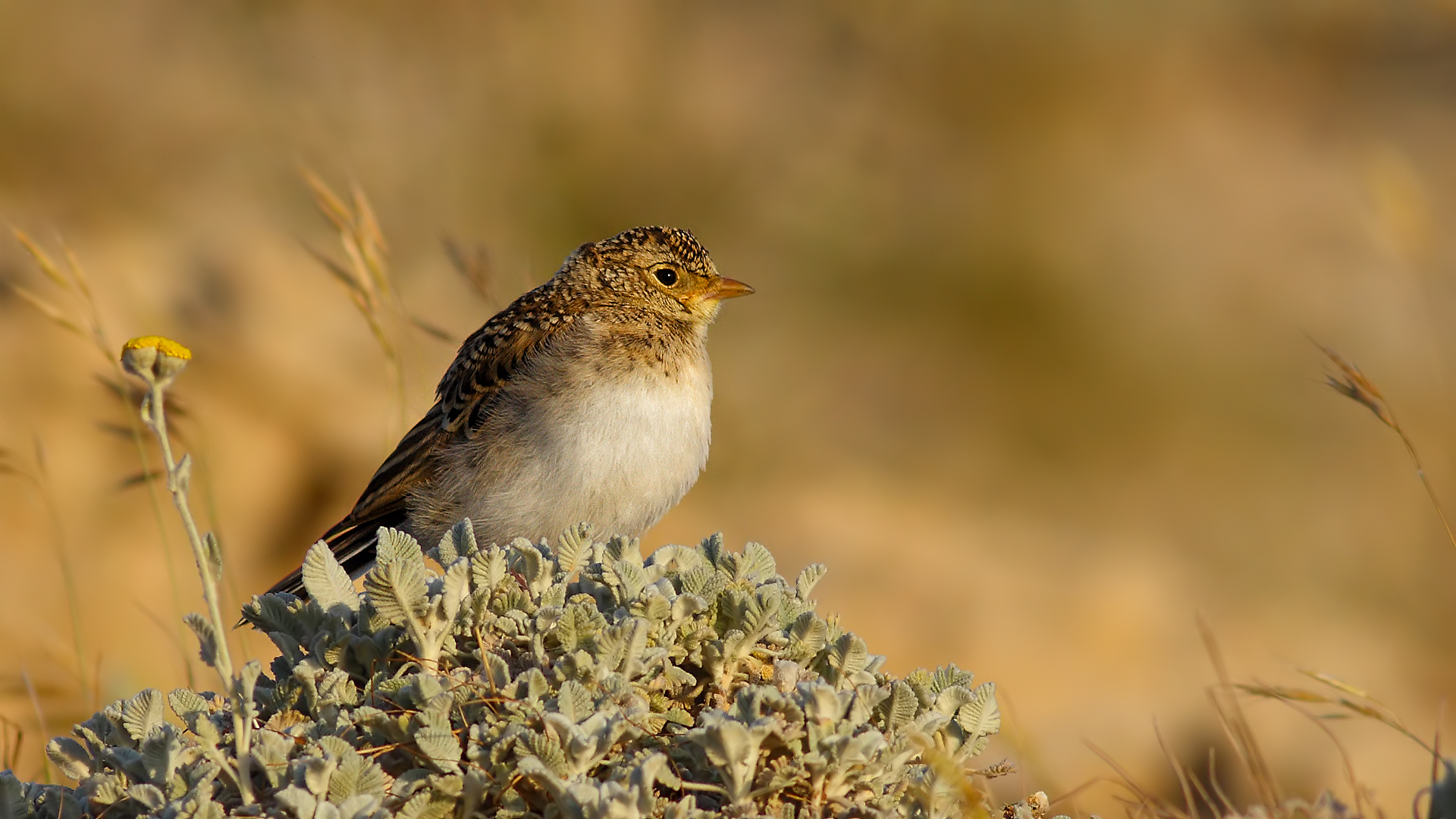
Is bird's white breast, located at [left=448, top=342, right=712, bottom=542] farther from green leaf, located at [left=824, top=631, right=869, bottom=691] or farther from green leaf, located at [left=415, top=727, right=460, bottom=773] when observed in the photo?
green leaf, located at [left=415, top=727, right=460, bottom=773]

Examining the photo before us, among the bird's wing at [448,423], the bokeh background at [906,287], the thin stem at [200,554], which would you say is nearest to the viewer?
the thin stem at [200,554]

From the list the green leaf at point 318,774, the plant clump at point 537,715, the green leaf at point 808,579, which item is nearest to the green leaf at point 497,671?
the plant clump at point 537,715

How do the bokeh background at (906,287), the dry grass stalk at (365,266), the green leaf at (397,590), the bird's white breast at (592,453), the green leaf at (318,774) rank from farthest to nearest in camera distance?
the bokeh background at (906,287), the dry grass stalk at (365,266), the bird's white breast at (592,453), the green leaf at (397,590), the green leaf at (318,774)

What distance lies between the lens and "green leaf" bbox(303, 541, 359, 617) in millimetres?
2748

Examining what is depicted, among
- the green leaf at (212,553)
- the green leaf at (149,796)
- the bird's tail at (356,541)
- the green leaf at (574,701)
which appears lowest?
the green leaf at (149,796)

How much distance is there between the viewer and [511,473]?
189 inches

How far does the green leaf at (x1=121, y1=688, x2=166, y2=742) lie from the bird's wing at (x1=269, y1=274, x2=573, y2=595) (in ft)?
7.58

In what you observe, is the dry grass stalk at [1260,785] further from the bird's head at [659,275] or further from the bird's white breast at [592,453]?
the bird's head at [659,275]

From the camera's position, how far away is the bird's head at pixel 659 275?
5.36 meters

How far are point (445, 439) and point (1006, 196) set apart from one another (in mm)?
7448

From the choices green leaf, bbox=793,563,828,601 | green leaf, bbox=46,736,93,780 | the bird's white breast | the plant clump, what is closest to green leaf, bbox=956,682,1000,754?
the plant clump

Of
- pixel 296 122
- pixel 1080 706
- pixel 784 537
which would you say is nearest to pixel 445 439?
pixel 784 537

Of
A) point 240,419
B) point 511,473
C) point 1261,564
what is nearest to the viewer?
point 511,473

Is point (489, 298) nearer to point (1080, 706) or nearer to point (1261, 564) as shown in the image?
point (1080, 706)
